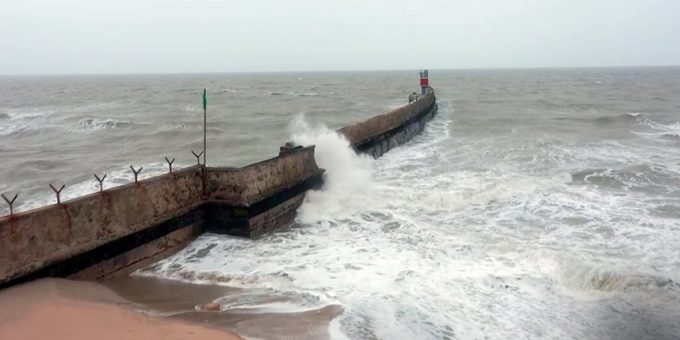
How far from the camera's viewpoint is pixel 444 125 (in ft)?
95.6

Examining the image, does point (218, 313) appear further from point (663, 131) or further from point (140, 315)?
point (663, 131)

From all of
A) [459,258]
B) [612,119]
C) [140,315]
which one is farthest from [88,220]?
[612,119]

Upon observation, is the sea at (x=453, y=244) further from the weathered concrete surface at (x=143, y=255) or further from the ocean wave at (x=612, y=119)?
the ocean wave at (x=612, y=119)

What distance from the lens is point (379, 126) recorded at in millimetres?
19000

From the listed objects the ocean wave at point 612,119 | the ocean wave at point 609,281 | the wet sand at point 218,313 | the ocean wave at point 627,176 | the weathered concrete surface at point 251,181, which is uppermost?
the ocean wave at point 612,119

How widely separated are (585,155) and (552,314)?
1314 centimetres

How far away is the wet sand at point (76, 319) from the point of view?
18.0 ft

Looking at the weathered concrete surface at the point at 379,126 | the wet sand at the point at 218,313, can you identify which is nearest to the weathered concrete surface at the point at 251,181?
the wet sand at the point at 218,313

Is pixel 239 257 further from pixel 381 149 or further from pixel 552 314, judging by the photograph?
pixel 381 149

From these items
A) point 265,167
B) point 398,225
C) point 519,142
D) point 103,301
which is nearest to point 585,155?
point 519,142

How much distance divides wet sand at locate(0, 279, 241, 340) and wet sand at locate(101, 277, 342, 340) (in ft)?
0.82

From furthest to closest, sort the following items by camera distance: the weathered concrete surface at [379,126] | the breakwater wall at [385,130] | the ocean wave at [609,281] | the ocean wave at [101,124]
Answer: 1. the ocean wave at [101,124]
2. the breakwater wall at [385,130]
3. the weathered concrete surface at [379,126]
4. the ocean wave at [609,281]

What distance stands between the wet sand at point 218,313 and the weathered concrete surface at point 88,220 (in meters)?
0.78

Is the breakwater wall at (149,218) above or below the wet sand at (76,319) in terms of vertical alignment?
above
